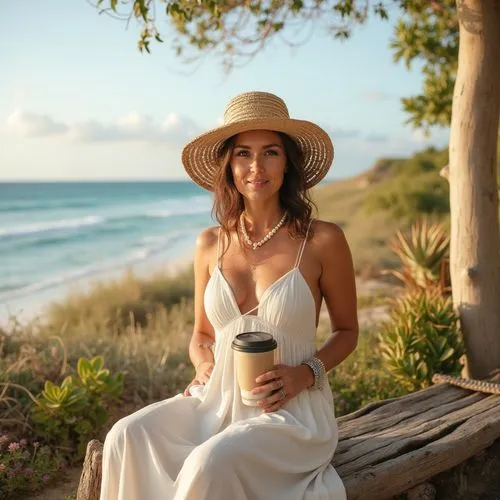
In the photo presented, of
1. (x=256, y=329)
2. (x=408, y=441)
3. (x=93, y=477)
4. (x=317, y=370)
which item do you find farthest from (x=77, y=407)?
(x=408, y=441)

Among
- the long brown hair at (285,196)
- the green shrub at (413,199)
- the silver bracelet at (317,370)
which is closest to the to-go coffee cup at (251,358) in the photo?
the silver bracelet at (317,370)

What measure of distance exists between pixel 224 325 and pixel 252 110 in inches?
42.2

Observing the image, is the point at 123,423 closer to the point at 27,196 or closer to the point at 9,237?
the point at 9,237

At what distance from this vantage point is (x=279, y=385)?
9.28ft

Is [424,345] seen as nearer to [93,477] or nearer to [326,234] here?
[326,234]

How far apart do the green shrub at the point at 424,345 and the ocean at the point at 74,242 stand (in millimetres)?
3286

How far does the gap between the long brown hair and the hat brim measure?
0.07 metres

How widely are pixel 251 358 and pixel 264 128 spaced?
3.93 feet

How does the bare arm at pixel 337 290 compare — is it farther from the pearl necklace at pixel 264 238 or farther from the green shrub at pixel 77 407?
the green shrub at pixel 77 407

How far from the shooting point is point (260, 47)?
6.14 meters

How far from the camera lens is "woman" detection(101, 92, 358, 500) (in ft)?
8.75

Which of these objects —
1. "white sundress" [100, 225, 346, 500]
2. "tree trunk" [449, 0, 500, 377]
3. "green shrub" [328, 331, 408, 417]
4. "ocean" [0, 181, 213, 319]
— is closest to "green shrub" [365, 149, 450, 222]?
"ocean" [0, 181, 213, 319]

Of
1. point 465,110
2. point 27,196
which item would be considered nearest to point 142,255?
point 465,110

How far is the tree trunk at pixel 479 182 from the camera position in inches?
193
